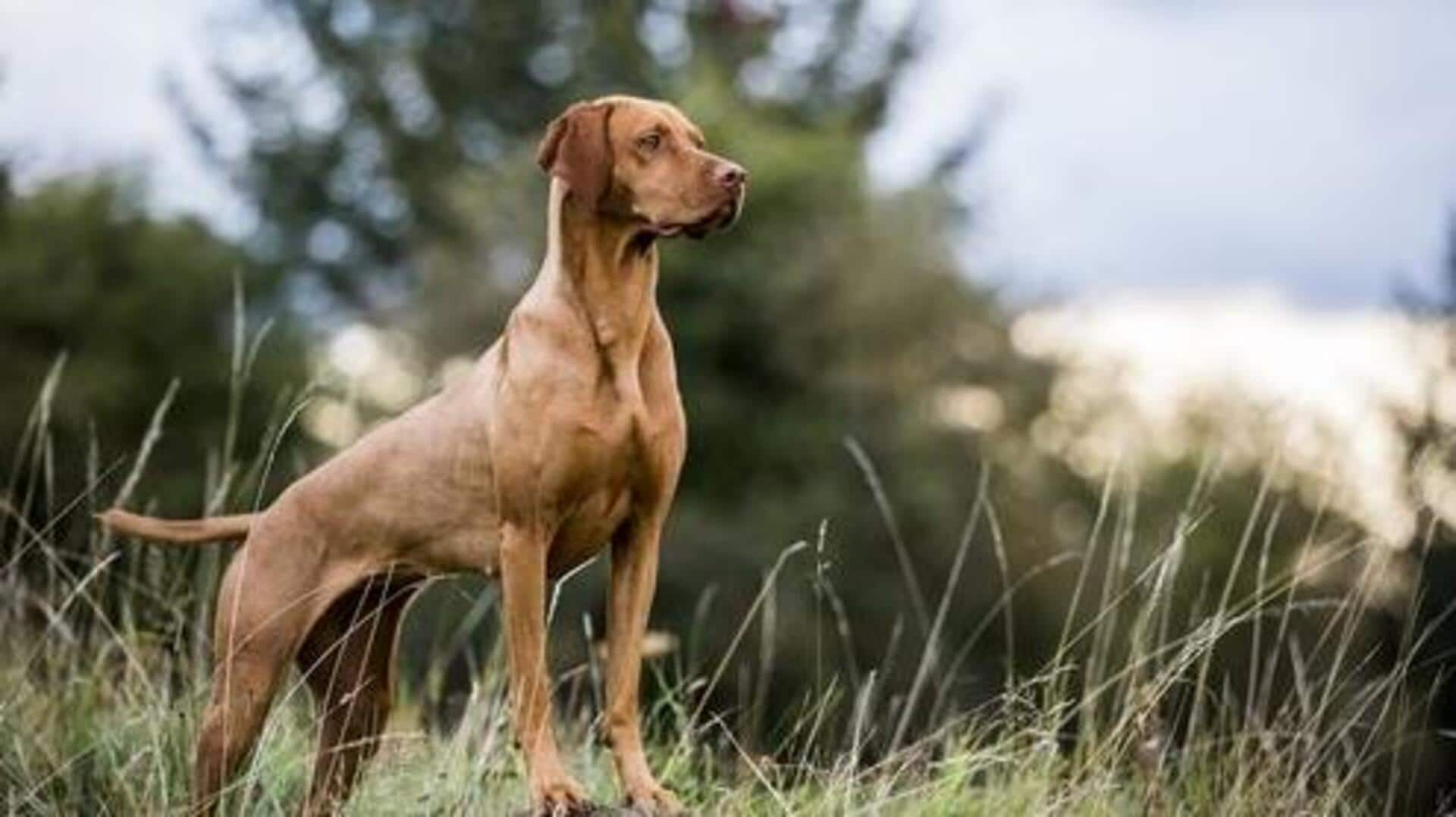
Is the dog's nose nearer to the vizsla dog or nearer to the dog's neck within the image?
the vizsla dog

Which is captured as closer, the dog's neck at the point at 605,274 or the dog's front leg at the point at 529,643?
the dog's front leg at the point at 529,643

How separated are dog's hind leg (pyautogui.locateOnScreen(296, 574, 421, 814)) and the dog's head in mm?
1198

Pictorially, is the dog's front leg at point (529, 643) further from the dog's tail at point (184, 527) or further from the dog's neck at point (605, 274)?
the dog's tail at point (184, 527)

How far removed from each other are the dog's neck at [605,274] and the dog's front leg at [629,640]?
17.3 inches

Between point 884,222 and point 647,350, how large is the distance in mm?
31685

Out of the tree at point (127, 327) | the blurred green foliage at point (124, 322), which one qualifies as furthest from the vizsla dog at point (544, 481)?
the blurred green foliage at point (124, 322)

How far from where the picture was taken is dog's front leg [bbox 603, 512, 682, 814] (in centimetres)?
616

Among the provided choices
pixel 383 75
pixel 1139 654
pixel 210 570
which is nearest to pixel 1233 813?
pixel 1139 654

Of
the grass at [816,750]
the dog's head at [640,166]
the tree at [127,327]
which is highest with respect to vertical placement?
the dog's head at [640,166]

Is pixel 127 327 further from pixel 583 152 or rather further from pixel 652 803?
pixel 652 803

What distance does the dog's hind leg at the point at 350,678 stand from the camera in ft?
22.2

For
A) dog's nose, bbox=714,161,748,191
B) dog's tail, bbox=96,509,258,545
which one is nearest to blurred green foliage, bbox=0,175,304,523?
dog's tail, bbox=96,509,258,545

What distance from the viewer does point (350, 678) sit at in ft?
22.4

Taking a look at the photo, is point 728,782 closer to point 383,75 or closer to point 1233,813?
point 1233,813
